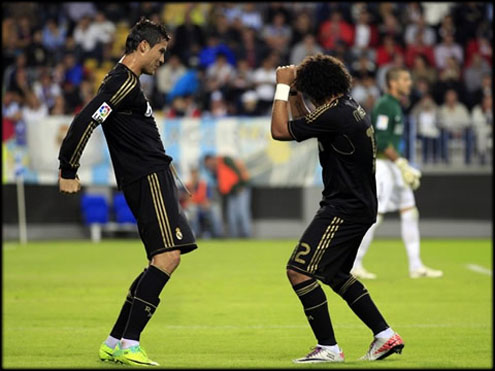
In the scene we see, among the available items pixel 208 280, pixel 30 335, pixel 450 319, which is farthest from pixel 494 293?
pixel 30 335

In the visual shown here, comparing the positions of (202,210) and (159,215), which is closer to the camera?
(159,215)

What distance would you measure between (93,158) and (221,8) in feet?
20.3

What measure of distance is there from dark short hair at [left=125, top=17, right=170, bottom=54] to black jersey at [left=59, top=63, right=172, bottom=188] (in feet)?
0.63

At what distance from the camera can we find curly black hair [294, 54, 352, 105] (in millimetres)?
7777

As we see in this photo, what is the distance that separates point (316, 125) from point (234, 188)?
53.7 ft

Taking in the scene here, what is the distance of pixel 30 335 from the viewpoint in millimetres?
9648

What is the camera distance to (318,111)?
25.2 ft

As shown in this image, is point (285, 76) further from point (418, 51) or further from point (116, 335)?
point (418, 51)

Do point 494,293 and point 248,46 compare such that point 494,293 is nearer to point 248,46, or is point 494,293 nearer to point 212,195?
point 212,195

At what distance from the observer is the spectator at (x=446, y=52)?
26.4 meters

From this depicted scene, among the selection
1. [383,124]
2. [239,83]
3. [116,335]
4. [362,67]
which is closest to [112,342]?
[116,335]

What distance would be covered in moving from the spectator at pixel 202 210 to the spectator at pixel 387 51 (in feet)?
17.9

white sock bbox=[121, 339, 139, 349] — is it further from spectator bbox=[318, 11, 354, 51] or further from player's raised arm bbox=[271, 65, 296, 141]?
spectator bbox=[318, 11, 354, 51]

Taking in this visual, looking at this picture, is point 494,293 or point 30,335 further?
point 494,293
